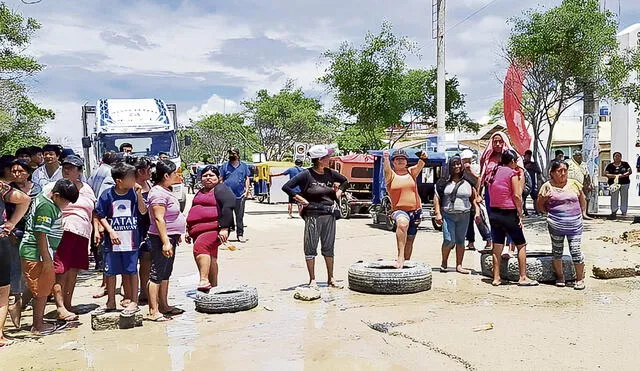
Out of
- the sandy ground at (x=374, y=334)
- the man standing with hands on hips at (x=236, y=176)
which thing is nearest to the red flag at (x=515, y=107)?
the man standing with hands on hips at (x=236, y=176)

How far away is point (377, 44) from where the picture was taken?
25359 millimetres

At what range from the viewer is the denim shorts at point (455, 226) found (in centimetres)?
880

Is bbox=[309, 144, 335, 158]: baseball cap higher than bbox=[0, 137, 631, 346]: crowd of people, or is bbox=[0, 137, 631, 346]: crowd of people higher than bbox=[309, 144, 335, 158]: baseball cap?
bbox=[309, 144, 335, 158]: baseball cap

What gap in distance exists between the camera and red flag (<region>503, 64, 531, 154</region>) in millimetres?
16734

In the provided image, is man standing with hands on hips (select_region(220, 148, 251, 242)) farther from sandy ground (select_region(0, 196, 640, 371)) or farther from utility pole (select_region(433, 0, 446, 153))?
utility pole (select_region(433, 0, 446, 153))

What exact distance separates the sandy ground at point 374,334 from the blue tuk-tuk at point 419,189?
5.57m

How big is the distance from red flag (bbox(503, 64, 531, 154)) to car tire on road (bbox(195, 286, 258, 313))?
11906 mm

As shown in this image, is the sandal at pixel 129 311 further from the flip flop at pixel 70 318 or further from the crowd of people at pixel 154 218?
the flip flop at pixel 70 318

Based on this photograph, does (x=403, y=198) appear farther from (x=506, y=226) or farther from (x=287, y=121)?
(x=287, y=121)

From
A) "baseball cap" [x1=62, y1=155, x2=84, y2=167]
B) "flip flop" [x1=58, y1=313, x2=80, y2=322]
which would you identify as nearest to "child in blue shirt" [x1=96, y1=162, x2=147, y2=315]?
"flip flop" [x1=58, y1=313, x2=80, y2=322]

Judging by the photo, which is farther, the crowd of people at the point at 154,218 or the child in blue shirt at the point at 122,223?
the child in blue shirt at the point at 122,223

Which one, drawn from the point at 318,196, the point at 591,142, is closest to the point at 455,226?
the point at 318,196

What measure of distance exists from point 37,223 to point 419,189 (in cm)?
992

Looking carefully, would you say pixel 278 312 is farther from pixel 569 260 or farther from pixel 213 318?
pixel 569 260
